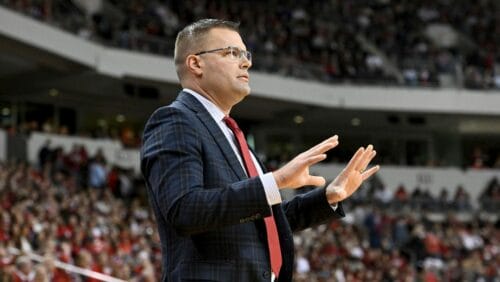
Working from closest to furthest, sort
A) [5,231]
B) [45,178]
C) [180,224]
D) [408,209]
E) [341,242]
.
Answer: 1. [180,224]
2. [5,231]
3. [45,178]
4. [341,242]
5. [408,209]

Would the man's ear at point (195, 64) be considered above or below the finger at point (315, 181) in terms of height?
above

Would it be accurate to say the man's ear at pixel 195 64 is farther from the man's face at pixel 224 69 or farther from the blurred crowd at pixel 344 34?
the blurred crowd at pixel 344 34

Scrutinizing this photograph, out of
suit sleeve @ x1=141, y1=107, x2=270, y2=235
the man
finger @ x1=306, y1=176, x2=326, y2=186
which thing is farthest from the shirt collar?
finger @ x1=306, y1=176, x2=326, y2=186

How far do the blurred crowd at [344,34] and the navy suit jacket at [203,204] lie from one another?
1599 cm

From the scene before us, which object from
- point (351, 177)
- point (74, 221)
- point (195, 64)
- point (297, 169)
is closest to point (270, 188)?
point (297, 169)

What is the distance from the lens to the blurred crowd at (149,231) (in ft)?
32.4

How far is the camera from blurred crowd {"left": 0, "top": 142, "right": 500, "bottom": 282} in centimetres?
987

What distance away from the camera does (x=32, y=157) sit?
18.0 metres

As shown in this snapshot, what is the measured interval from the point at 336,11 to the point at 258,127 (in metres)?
3.67

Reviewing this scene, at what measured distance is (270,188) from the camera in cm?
247

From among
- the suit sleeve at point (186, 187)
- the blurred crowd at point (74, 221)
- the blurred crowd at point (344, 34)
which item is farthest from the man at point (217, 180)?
the blurred crowd at point (344, 34)

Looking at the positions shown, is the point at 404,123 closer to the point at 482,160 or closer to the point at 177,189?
the point at 482,160

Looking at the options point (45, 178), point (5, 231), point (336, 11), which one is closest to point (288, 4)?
point (336, 11)

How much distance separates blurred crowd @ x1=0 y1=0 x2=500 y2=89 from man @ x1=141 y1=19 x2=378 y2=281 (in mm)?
15869
